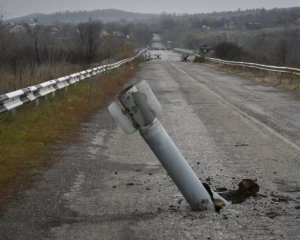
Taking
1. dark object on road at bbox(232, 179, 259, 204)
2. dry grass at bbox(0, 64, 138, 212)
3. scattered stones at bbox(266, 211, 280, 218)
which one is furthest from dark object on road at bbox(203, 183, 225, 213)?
A: dry grass at bbox(0, 64, 138, 212)

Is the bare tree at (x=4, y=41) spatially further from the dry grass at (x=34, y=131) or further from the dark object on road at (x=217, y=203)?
the dark object on road at (x=217, y=203)

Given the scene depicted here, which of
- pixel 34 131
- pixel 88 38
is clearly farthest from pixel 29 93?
pixel 88 38

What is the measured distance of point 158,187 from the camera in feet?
21.4

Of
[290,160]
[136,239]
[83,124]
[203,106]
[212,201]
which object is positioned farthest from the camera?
[203,106]

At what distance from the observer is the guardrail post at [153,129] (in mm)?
4984

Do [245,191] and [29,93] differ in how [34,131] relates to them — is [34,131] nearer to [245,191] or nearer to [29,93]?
[29,93]

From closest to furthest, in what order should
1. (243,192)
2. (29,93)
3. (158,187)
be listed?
1. (243,192)
2. (158,187)
3. (29,93)

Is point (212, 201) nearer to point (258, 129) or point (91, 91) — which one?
point (258, 129)

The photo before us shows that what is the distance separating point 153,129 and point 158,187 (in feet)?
5.19

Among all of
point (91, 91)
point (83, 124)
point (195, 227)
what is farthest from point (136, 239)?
point (91, 91)

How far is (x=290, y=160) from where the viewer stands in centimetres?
807

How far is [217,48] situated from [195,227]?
201ft

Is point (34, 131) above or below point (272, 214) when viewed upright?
below

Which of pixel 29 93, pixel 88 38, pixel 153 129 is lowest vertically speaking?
pixel 88 38
